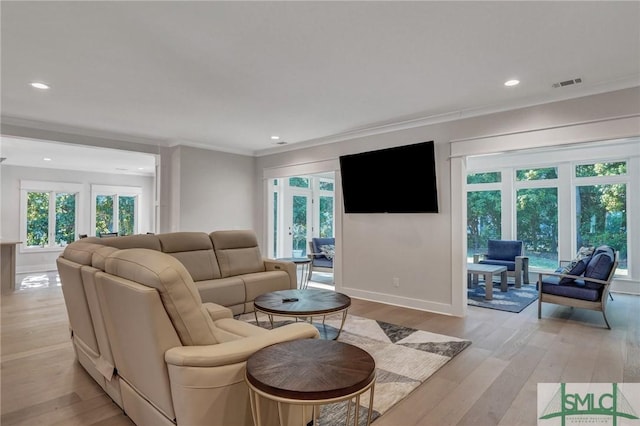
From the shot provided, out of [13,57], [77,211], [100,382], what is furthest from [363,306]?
→ [77,211]

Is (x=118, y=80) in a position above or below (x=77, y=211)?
above

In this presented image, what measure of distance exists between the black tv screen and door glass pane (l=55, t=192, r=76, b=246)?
7.47 metres

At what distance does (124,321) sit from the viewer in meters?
1.82

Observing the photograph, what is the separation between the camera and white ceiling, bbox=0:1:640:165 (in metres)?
2.20

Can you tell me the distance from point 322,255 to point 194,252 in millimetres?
2876

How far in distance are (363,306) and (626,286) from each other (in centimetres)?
454

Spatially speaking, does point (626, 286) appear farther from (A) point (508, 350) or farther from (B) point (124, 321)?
(B) point (124, 321)

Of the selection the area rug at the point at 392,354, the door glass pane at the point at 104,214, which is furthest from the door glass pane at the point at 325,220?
the door glass pane at the point at 104,214

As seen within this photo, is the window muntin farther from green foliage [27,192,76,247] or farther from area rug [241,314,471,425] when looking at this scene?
green foliage [27,192,76,247]

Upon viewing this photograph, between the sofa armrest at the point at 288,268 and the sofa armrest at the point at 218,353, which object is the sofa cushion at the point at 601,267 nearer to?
the sofa armrest at the point at 288,268

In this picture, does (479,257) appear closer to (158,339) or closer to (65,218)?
(158,339)

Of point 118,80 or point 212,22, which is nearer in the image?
point 212,22

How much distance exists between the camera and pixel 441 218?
4.53 meters

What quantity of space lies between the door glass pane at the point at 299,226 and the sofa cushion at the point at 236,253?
3.34 m
